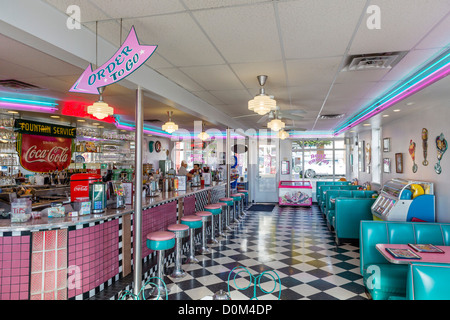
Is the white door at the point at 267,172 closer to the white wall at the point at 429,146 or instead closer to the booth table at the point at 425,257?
the white wall at the point at 429,146

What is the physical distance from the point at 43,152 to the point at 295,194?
26.7 ft

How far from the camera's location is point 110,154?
9688mm

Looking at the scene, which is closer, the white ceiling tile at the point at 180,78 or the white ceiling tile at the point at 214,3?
the white ceiling tile at the point at 214,3

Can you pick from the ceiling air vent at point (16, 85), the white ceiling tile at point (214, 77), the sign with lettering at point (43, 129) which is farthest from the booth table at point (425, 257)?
the sign with lettering at point (43, 129)

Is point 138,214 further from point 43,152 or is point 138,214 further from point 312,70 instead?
point 43,152

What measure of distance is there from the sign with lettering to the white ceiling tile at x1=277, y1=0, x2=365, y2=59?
6240 millimetres

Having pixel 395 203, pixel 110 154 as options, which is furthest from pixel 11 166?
pixel 395 203

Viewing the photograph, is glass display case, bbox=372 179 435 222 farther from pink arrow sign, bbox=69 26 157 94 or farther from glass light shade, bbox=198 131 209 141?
glass light shade, bbox=198 131 209 141

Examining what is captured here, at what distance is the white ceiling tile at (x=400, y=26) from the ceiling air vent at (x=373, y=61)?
201 mm

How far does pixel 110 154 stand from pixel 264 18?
820 centimetres

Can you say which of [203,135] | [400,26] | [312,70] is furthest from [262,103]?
[203,135]

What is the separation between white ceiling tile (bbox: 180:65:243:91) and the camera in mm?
4145

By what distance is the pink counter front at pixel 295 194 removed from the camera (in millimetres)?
10922
